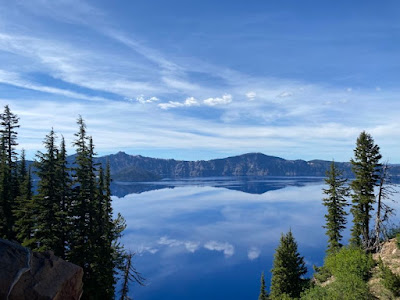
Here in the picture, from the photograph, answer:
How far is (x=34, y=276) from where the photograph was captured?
460 inches

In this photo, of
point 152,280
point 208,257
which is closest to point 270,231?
point 208,257

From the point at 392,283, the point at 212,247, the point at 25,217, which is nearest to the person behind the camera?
the point at 392,283

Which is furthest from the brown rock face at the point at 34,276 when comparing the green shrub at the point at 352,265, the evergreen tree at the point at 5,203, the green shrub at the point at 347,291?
the evergreen tree at the point at 5,203

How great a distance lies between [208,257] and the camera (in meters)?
74.6

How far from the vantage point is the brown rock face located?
36.1ft

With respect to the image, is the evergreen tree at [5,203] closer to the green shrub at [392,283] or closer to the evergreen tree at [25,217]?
the evergreen tree at [25,217]

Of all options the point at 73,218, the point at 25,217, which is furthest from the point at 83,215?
the point at 25,217

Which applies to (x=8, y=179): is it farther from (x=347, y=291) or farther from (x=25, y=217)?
(x=347, y=291)

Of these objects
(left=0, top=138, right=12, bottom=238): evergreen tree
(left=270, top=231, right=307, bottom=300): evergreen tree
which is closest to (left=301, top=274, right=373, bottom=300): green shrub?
(left=270, top=231, right=307, bottom=300): evergreen tree

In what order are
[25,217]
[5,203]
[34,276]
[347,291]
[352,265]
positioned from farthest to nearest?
[5,203]
[25,217]
[352,265]
[347,291]
[34,276]

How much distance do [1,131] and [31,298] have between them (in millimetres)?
36676

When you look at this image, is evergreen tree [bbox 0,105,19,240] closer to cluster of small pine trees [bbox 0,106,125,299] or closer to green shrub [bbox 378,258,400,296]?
cluster of small pine trees [bbox 0,106,125,299]

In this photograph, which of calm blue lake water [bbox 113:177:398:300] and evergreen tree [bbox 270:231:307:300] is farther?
calm blue lake water [bbox 113:177:398:300]

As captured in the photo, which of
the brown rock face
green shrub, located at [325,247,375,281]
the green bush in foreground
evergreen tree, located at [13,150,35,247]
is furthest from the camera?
evergreen tree, located at [13,150,35,247]
